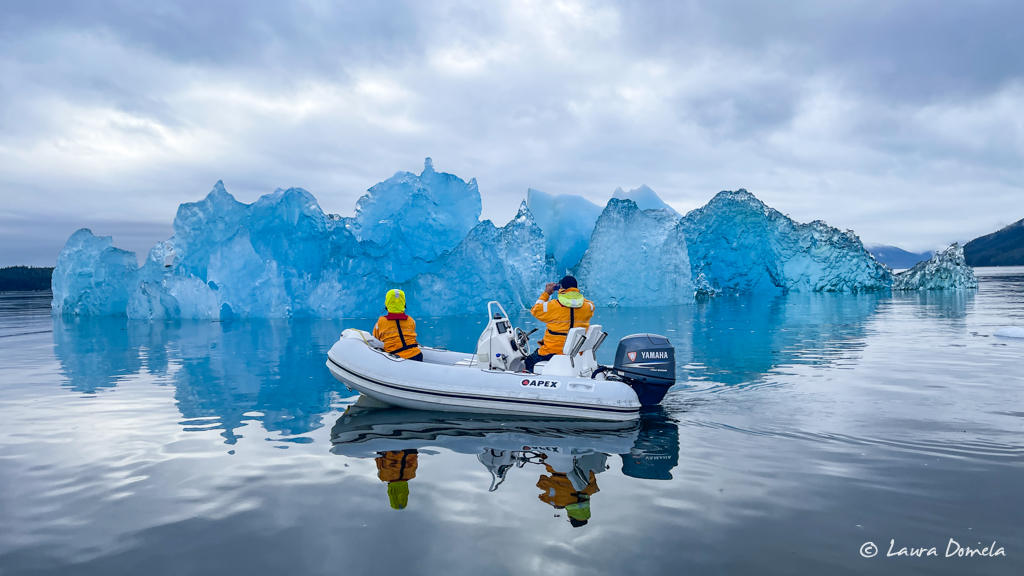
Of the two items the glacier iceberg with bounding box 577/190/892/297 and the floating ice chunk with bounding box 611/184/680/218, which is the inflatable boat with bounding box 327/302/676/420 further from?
the floating ice chunk with bounding box 611/184/680/218

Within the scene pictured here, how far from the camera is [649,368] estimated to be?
687 centimetres

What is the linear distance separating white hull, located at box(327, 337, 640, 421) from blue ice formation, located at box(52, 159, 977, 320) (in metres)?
19.7

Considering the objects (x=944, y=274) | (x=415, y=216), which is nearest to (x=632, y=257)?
(x=415, y=216)

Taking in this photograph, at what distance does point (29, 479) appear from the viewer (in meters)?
5.20

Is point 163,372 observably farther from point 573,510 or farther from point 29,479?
point 573,510

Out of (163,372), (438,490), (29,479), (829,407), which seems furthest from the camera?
(163,372)

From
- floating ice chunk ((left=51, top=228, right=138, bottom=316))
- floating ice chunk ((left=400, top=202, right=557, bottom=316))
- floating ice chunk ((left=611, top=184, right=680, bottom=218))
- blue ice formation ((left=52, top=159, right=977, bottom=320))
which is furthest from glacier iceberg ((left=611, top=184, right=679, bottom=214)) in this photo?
floating ice chunk ((left=51, top=228, right=138, bottom=316))

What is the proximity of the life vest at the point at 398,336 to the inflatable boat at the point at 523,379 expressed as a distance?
15cm

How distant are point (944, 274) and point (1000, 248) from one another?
151 m

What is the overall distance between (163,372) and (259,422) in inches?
219

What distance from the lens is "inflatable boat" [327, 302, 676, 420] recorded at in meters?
6.68

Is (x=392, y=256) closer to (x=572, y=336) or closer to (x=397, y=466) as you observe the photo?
(x=572, y=336)

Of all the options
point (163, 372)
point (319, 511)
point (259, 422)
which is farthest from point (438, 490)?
point (163, 372)

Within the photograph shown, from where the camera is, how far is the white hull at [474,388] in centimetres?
663
